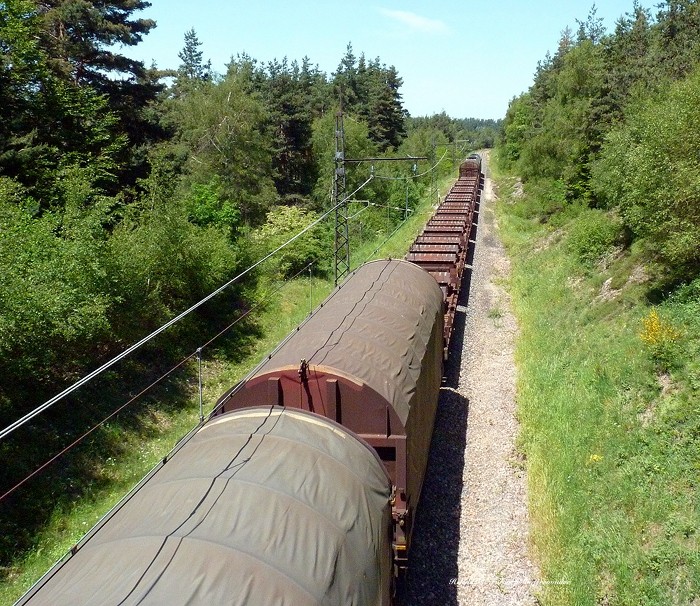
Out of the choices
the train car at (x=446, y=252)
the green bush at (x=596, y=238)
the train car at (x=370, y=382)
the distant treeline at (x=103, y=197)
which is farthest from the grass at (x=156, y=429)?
the green bush at (x=596, y=238)

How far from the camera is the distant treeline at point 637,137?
14.2 meters

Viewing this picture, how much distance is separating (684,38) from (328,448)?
3191 cm

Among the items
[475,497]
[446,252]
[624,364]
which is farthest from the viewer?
[446,252]

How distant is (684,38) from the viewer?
92.0 feet

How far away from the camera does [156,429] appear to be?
15992mm

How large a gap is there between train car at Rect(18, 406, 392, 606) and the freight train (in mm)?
13

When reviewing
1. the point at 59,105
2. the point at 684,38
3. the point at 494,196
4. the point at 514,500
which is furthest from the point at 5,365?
the point at 494,196

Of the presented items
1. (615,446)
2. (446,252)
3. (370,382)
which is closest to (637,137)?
(446,252)

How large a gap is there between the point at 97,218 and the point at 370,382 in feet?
39.1

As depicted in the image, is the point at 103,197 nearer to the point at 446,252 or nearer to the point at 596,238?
the point at 446,252

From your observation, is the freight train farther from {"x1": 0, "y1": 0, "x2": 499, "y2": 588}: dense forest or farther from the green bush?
the green bush

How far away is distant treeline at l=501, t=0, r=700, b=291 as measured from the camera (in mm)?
14164

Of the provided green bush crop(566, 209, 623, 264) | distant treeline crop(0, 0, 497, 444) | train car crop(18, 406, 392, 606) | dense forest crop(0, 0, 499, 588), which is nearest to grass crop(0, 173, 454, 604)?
dense forest crop(0, 0, 499, 588)

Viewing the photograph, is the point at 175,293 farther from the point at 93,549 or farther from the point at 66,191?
the point at 93,549
